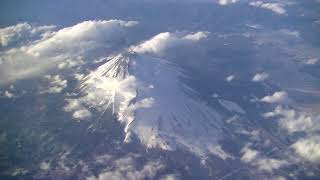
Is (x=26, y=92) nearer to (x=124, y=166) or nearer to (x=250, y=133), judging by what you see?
(x=124, y=166)

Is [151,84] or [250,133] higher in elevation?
[151,84]

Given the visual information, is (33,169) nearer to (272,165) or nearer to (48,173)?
(48,173)

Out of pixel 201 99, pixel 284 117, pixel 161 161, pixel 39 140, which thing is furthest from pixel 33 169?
pixel 284 117

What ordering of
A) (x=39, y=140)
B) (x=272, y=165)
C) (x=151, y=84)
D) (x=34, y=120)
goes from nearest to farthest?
(x=272, y=165), (x=39, y=140), (x=34, y=120), (x=151, y=84)

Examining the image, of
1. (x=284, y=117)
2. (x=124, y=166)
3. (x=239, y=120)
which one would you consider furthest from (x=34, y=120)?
(x=284, y=117)

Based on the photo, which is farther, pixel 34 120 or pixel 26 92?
pixel 26 92

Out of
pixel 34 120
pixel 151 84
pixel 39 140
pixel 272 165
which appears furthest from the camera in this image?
pixel 151 84
